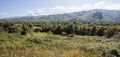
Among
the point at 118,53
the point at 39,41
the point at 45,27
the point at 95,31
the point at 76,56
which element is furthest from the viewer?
the point at 45,27

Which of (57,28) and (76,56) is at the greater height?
(76,56)

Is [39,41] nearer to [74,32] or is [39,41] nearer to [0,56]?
[0,56]

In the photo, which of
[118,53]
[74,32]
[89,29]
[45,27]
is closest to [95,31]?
[89,29]

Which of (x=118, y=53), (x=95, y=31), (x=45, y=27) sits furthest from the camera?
(x=45, y=27)

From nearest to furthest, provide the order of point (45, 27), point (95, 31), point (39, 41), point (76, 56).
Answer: point (76, 56)
point (39, 41)
point (95, 31)
point (45, 27)

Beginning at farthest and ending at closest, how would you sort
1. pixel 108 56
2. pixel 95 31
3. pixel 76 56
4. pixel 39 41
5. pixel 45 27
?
pixel 45 27
pixel 95 31
pixel 39 41
pixel 108 56
pixel 76 56

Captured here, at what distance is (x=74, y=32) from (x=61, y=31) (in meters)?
5.45

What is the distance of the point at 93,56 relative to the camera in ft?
28.8

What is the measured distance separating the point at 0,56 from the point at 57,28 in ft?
234

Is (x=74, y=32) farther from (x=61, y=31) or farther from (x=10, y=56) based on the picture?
(x=10, y=56)

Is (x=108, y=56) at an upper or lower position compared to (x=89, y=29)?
upper

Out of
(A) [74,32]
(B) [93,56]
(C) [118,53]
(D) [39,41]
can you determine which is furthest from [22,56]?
(A) [74,32]

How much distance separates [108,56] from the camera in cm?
917

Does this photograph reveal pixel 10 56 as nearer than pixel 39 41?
Yes
